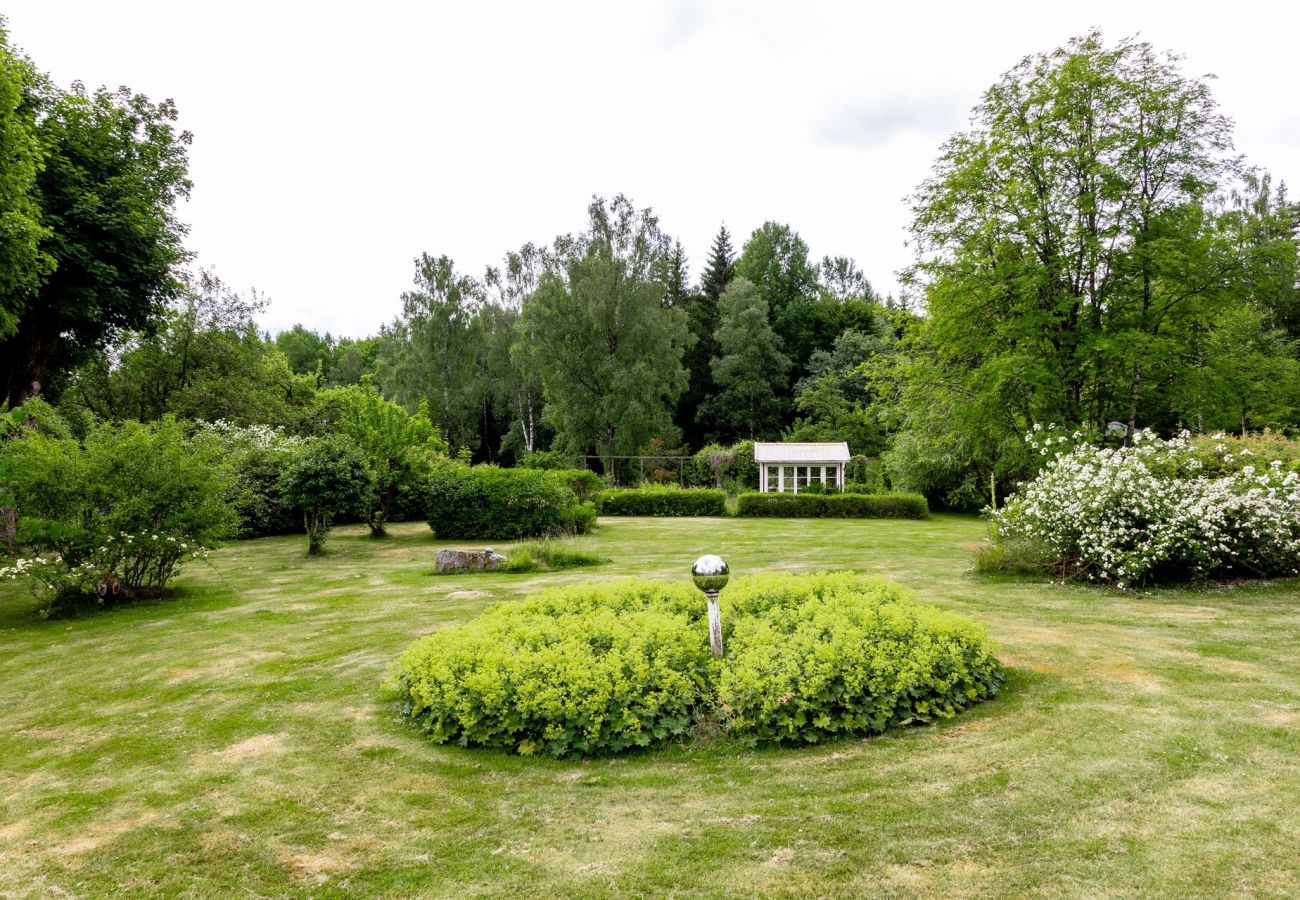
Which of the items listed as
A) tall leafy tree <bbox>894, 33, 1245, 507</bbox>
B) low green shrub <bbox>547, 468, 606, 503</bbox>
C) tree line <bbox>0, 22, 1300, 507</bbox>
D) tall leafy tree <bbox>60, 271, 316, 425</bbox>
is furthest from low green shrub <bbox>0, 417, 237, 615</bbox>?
tall leafy tree <bbox>60, 271, 316, 425</bbox>

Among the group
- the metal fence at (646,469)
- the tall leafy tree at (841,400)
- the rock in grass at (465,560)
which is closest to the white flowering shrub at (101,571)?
the rock in grass at (465,560)

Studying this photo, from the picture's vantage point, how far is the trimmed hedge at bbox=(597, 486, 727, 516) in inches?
925

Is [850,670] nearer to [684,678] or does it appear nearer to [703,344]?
[684,678]

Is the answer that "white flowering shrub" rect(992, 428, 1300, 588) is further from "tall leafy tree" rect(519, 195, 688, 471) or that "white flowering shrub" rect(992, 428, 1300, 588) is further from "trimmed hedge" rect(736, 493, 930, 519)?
"tall leafy tree" rect(519, 195, 688, 471)

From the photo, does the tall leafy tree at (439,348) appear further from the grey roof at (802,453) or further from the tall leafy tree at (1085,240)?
the tall leafy tree at (1085,240)

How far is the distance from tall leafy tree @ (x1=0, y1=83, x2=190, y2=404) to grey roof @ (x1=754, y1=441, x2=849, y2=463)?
72.2 ft

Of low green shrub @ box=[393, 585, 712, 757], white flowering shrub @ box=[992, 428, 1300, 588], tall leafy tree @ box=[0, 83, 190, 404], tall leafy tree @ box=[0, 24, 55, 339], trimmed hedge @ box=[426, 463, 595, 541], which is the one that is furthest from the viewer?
trimmed hedge @ box=[426, 463, 595, 541]

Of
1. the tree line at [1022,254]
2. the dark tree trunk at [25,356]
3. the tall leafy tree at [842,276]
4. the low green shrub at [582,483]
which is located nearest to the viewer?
the tree line at [1022,254]

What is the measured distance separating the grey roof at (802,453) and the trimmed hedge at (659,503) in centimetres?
723

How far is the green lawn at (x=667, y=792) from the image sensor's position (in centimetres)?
266

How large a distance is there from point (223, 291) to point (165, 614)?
21973 mm

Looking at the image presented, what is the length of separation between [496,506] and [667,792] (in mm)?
13315

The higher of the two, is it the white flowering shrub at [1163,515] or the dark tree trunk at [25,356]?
the dark tree trunk at [25,356]

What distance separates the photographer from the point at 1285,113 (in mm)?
15312
